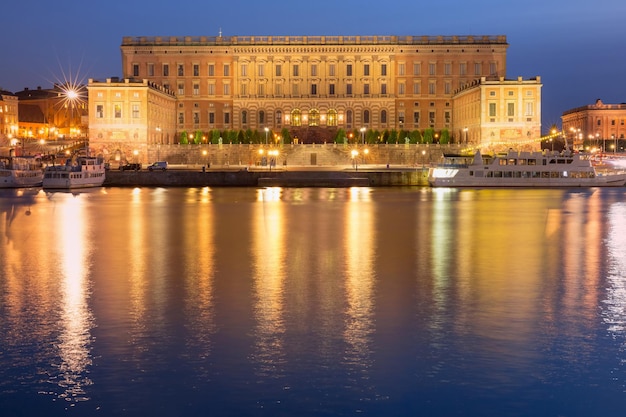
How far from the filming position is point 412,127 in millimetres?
117438

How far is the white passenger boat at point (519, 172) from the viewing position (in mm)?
71000

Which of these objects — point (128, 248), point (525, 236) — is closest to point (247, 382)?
point (128, 248)

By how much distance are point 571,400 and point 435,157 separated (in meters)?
87.7

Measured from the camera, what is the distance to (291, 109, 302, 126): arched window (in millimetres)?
117438

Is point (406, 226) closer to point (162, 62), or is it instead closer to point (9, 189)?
point (9, 189)

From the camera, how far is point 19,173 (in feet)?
236

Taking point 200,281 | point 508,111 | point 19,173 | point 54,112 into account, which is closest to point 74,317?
point 200,281

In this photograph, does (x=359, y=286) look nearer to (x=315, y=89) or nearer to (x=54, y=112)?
(x=315, y=89)

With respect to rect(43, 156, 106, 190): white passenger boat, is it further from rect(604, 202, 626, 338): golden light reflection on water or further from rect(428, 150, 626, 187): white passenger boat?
rect(604, 202, 626, 338): golden light reflection on water

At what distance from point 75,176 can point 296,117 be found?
5173cm

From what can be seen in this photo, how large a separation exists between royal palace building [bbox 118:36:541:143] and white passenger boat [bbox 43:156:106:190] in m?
43.7

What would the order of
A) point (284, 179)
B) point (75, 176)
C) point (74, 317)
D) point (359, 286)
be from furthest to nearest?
point (284, 179)
point (75, 176)
point (359, 286)
point (74, 317)

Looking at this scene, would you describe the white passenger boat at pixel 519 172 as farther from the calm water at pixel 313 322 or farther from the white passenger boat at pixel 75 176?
the calm water at pixel 313 322

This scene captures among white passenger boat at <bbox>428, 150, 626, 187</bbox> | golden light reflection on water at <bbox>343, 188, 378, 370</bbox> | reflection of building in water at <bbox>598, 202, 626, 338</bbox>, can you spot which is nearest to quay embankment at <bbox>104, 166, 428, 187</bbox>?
white passenger boat at <bbox>428, 150, 626, 187</bbox>
